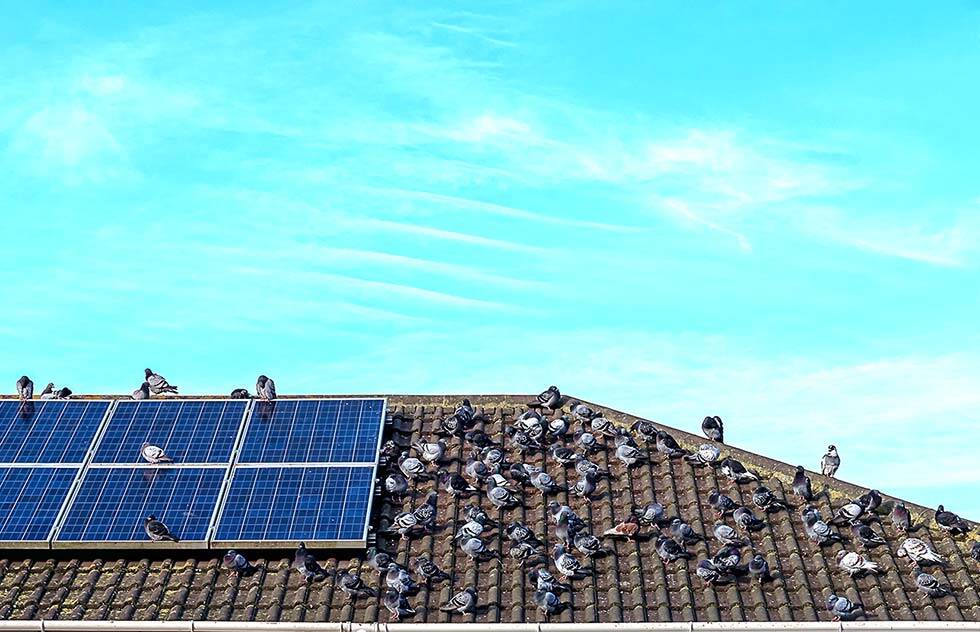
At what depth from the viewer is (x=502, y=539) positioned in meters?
18.4

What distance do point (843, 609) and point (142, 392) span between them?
1325 centimetres

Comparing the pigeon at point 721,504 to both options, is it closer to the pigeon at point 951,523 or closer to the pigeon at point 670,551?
the pigeon at point 670,551

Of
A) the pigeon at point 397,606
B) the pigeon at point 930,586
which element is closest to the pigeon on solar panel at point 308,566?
the pigeon at point 397,606

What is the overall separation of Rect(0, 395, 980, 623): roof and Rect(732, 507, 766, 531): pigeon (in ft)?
0.59

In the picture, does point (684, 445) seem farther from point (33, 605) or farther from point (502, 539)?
point (33, 605)

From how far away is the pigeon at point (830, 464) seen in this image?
802 inches

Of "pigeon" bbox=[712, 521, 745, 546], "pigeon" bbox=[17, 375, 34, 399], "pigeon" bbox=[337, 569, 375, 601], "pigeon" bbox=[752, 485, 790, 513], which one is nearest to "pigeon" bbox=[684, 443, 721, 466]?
"pigeon" bbox=[752, 485, 790, 513]

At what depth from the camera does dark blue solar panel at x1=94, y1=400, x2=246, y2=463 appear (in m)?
20.2

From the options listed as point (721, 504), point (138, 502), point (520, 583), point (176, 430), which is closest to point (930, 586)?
point (721, 504)

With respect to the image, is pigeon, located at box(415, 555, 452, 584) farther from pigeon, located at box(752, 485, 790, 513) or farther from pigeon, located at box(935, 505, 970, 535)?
pigeon, located at box(935, 505, 970, 535)

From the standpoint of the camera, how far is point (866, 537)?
1833 cm

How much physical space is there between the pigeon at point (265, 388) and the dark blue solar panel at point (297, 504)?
2383mm

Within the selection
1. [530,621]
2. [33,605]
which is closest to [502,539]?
[530,621]

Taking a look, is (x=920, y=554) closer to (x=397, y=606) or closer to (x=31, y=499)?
(x=397, y=606)
